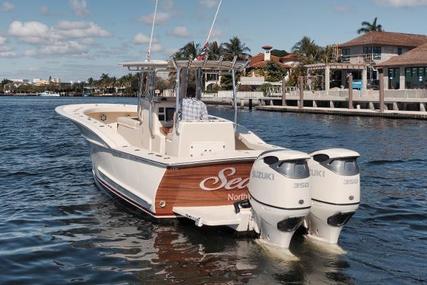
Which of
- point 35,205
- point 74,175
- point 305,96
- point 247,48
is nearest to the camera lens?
point 35,205

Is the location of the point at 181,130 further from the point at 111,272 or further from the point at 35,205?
the point at 35,205

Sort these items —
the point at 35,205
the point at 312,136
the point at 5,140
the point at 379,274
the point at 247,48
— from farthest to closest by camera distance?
1. the point at 247,48
2. the point at 312,136
3. the point at 5,140
4. the point at 35,205
5. the point at 379,274

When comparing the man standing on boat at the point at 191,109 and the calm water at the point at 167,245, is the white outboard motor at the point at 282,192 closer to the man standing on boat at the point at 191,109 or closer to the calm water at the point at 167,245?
the calm water at the point at 167,245

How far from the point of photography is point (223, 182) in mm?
9117

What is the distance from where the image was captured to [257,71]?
88.4m

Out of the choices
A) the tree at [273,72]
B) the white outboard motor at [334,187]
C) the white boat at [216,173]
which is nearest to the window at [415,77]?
the tree at [273,72]

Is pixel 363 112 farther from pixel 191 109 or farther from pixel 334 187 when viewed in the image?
pixel 334 187

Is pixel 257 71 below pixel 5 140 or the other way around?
the other way around

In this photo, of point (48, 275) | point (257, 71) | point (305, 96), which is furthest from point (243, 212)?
point (257, 71)

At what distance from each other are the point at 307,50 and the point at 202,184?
75.3 m

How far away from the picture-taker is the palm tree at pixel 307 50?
78.5 metres

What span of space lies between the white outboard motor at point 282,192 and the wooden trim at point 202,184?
117 cm

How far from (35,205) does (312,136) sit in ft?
64.3

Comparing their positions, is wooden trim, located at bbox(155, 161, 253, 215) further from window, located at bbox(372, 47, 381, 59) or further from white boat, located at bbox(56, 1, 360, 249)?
window, located at bbox(372, 47, 381, 59)
